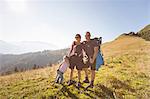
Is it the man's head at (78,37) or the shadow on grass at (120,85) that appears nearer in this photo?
the man's head at (78,37)

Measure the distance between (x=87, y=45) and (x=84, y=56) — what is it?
67cm

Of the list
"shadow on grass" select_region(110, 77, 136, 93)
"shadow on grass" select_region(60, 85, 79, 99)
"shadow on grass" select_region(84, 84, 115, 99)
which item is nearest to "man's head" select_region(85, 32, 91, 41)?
"shadow on grass" select_region(84, 84, 115, 99)

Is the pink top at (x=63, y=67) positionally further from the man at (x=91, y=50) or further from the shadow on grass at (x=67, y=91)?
the man at (x=91, y=50)

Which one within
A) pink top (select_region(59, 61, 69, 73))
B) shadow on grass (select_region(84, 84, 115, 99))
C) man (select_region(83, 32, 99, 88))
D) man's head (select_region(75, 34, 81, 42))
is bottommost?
shadow on grass (select_region(84, 84, 115, 99))

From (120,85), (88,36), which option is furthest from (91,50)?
(120,85)

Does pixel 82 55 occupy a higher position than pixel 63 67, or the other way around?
pixel 82 55

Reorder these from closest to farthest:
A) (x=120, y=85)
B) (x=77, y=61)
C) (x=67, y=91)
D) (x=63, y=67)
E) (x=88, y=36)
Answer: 1. (x=67, y=91)
2. (x=88, y=36)
3. (x=77, y=61)
4. (x=63, y=67)
5. (x=120, y=85)

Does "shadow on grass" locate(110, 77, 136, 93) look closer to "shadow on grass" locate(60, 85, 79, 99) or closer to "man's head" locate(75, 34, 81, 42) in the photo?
"shadow on grass" locate(60, 85, 79, 99)


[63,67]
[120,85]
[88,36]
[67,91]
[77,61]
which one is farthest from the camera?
[120,85]

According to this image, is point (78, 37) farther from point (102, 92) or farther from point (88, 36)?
point (102, 92)

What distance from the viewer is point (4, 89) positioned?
1237 cm

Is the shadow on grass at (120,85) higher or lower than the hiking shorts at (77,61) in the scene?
lower

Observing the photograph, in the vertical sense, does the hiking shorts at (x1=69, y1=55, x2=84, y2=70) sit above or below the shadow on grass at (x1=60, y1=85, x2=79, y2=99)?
above

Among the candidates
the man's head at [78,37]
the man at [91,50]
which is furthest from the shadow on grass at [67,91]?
the man's head at [78,37]
